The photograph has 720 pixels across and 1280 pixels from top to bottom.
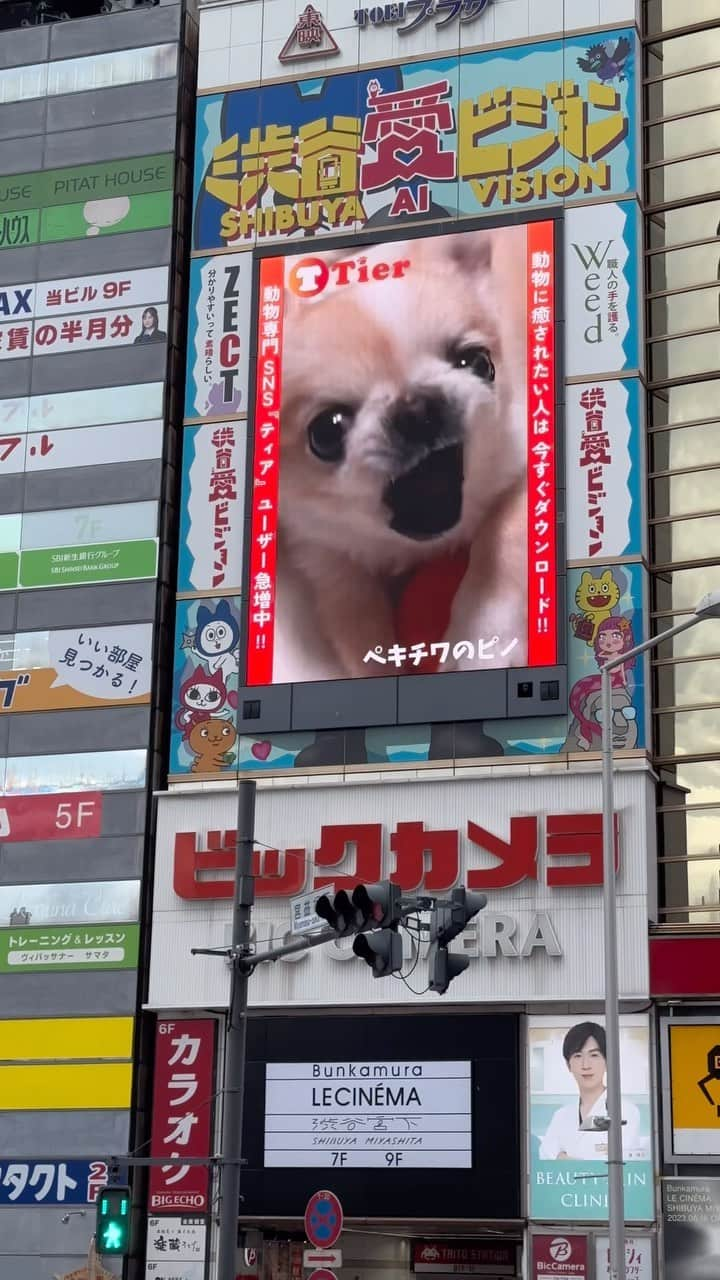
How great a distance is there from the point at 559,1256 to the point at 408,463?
54.1 feet

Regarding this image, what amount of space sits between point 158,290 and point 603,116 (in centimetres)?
1087

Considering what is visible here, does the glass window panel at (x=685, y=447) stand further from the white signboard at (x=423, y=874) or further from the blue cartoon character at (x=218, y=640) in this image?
the blue cartoon character at (x=218, y=640)

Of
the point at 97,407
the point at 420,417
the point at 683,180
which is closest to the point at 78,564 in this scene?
the point at 97,407

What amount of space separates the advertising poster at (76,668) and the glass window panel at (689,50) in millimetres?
17134

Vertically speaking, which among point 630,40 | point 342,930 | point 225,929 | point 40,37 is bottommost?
point 342,930

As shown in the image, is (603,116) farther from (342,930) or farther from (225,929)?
(342,930)

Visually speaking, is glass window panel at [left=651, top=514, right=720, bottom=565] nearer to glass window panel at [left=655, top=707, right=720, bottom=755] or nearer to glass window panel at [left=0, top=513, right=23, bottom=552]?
glass window panel at [left=655, top=707, right=720, bottom=755]

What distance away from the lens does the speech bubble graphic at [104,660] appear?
42.3 meters

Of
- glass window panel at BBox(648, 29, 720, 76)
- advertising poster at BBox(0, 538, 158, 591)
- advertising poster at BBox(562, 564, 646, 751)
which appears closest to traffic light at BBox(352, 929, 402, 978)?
advertising poster at BBox(562, 564, 646, 751)

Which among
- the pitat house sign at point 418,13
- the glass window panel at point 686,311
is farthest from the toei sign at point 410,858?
the pitat house sign at point 418,13

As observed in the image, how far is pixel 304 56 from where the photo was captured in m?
44.9

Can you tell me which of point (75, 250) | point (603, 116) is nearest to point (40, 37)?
point (75, 250)

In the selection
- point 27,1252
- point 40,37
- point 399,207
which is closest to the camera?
point 27,1252

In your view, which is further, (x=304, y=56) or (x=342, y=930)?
(x=304, y=56)
